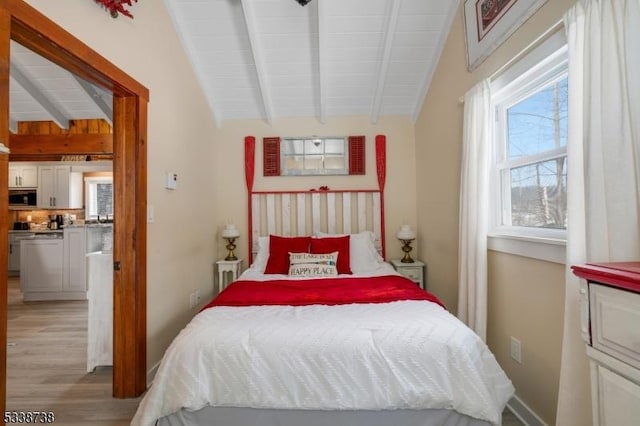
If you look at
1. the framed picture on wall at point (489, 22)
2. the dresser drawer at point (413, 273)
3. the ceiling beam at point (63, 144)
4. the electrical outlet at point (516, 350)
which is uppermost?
the framed picture on wall at point (489, 22)

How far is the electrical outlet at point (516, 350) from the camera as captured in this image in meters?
1.81

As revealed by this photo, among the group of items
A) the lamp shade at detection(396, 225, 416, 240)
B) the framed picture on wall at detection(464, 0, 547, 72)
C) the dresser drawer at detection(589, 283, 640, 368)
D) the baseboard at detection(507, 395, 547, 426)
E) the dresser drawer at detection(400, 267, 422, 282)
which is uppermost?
the framed picture on wall at detection(464, 0, 547, 72)

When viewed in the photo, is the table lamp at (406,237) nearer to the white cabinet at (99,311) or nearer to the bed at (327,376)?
the bed at (327,376)

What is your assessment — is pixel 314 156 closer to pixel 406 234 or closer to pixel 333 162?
pixel 333 162

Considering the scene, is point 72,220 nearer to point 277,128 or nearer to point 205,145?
point 205,145

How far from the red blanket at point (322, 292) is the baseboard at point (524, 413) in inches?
27.2

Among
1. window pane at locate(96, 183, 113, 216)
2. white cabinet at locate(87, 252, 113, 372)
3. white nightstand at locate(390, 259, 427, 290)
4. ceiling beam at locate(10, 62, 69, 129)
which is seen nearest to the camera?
white cabinet at locate(87, 252, 113, 372)

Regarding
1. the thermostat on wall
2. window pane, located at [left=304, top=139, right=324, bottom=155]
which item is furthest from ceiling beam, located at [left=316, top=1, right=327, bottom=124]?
the thermostat on wall

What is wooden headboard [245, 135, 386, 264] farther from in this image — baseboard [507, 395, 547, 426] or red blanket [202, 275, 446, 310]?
baseboard [507, 395, 547, 426]

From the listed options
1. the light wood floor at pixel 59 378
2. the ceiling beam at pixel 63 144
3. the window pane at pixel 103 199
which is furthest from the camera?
the window pane at pixel 103 199

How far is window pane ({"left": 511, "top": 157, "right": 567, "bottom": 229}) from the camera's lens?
1.63 m

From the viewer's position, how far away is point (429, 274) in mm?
3273

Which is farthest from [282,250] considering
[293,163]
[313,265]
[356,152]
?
[356,152]

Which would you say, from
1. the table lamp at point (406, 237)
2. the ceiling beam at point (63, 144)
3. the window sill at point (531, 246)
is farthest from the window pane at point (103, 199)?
the window sill at point (531, 246)
